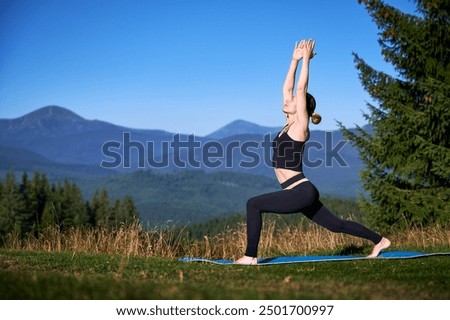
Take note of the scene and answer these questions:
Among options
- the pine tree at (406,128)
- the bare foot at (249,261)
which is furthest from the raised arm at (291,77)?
the pine tree at (406,128)

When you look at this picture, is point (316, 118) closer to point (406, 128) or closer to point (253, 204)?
point (253, 204)

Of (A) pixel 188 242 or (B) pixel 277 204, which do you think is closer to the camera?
(B) pixel 277 204

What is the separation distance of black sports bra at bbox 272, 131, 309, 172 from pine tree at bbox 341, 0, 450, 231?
9799 mm

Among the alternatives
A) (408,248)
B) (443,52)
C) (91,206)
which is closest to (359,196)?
(443,52)

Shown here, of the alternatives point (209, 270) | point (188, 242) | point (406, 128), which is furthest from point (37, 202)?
point (209, 270)

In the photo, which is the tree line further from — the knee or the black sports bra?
the black sports bra

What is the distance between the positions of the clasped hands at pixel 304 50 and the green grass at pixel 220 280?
2.48 metres

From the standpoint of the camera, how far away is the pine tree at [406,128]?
17.0 metres

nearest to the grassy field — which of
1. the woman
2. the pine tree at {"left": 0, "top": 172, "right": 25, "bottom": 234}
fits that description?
the woman

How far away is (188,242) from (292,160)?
4047 mm

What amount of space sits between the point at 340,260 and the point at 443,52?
37.1 ft

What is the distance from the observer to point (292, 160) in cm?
742

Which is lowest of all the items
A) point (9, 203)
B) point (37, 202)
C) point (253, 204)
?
point (9, 203)
